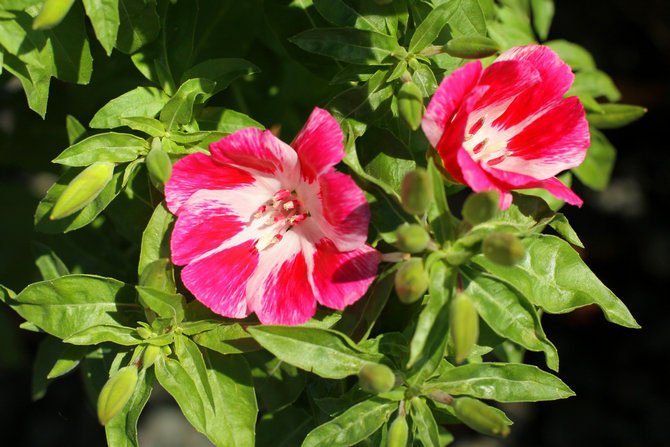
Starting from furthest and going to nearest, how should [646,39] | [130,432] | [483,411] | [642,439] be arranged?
1. [646,39]
2. [642,439]
3. [130,432]
4. [483,411]

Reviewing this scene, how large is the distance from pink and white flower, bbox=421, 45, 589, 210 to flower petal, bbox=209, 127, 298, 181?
30 centimetres

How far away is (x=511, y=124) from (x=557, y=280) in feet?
1.15

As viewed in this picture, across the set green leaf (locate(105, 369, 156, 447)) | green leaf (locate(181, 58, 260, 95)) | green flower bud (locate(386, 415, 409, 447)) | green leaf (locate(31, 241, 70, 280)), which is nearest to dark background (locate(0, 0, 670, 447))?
green leaf (locate(31, 241, 70, 280))

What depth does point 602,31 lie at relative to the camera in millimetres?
3783

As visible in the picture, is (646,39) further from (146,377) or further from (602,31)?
(146,377)

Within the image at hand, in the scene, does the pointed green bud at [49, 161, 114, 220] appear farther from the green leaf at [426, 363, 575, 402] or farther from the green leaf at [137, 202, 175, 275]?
the green leaf at [426, 363, 575, 402]

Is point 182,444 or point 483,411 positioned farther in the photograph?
point 182,444

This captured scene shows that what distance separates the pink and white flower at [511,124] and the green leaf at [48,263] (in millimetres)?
1061

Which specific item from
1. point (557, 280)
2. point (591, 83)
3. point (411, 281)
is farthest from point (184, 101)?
point (591, 83)

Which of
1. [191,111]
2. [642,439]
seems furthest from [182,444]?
[191,111]

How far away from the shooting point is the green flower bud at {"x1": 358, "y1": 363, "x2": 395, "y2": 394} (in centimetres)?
128

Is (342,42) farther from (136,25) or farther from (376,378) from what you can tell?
(376,378)

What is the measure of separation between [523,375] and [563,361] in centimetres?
233

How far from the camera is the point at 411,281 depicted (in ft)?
4.11
